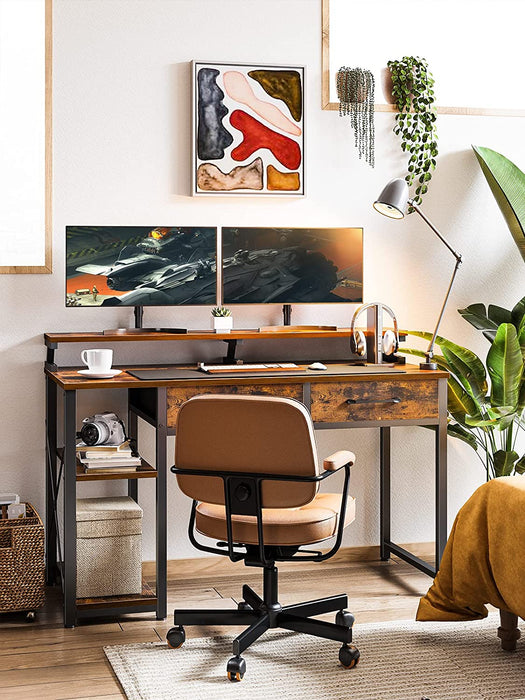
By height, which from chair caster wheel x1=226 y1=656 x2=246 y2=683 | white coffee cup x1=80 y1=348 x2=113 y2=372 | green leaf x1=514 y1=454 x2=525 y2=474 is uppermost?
white coffee cup x1=80 y1=348 x2=113 y2=372

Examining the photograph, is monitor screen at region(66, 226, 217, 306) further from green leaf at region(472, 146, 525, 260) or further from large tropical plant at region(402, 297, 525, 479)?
green leaf at region(472, 146, 525, 260)

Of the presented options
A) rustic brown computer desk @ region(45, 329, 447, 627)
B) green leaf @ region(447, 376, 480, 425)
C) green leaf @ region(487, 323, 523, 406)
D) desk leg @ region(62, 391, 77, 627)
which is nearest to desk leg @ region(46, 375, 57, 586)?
rustic brown computer desk @ region(45, 329, 447, 627)

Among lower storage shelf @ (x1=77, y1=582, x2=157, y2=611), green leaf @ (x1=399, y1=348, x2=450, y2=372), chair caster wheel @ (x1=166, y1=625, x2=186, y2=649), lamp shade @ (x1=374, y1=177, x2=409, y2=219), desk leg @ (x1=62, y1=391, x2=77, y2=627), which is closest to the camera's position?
chair caster wheel @ (x1=166, y1=625, x2=186, y2=649)

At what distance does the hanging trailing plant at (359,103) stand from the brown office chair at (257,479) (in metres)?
1.69

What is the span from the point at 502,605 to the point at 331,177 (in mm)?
1933

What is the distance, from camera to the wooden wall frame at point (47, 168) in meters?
3.72

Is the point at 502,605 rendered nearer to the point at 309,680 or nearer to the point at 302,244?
the point at 309,680

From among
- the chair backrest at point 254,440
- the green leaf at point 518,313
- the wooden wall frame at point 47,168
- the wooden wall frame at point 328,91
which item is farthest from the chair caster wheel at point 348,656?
the wooden wall frame at point 328,91

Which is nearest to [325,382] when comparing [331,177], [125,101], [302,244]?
[302,244]

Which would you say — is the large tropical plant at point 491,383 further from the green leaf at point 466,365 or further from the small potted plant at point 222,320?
the small potted plant at point 222,320

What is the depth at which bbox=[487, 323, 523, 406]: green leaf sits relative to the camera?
12.2ft

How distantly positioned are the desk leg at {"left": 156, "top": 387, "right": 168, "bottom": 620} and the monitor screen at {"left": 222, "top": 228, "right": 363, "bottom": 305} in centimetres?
79

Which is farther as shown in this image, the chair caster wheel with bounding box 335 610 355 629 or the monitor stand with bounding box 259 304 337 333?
the monitor stand with bounding box 259 304 337 333

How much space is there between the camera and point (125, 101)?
151 inches
